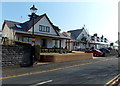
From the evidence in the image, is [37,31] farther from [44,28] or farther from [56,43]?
[56,43]

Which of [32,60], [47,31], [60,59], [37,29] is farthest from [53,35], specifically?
[32,60]

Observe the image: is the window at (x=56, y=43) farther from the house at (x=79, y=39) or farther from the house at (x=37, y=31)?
the house at (x=79, y=39)

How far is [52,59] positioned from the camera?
1866 cm

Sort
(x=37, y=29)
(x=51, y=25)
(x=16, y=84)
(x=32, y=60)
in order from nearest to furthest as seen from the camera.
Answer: (x=16, y=84) < (x=32, y=60) < (x=37, y=29) < (x=51, y=25)

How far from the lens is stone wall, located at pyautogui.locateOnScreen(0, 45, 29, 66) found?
1339cm

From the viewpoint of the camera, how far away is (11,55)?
14.0m

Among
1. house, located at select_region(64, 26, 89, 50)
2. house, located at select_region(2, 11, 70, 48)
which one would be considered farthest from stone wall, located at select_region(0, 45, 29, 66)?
house, located at select_region(64, 26, 89, 50)

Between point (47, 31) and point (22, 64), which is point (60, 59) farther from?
point (47, 31)

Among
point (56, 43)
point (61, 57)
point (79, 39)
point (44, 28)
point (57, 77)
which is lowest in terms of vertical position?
point (57, 77)

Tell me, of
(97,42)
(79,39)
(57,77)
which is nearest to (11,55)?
(57,77)

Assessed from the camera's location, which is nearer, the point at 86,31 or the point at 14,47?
the point at 14,47

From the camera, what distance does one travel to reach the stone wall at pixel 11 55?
43.9ft

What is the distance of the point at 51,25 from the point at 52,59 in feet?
56.8

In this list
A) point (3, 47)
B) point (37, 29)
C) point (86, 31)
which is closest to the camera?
point (3, 47)
